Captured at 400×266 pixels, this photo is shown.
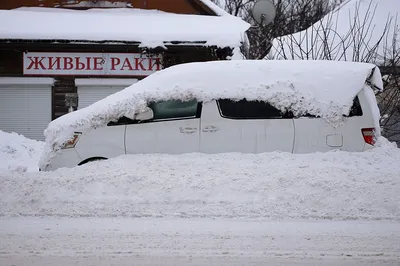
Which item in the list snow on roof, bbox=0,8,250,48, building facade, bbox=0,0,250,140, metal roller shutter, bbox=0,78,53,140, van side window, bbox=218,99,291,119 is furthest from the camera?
metal roller shutter, bbox=0,78,53,140

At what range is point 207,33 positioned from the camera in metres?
15.3

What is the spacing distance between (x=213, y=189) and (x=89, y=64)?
401 inches

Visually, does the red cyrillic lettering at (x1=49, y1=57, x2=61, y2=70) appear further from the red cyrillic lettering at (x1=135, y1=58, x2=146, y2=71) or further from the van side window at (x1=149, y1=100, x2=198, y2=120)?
the van side window at (x1=149, y1=100, x2=198, y2=120)

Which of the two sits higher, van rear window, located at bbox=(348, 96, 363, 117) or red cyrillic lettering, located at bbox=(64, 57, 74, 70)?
red cyrillic lettering, located at bbox=(64, 57, 74, 70)

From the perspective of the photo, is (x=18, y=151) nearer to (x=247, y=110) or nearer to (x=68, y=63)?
(x=68, y=63)

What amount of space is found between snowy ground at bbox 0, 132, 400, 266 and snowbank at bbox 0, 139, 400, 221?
0.01m

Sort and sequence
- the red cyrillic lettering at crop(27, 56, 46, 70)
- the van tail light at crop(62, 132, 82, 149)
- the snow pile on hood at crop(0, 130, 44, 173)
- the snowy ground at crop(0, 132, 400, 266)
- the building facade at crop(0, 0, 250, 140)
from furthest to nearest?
the red cyrillic lettering at crop(27, 56, 46, 70), the building facade at crop(0, 0, 250, 140), the snow pile on hood at crop(0, 130, 44, 173), the van tail light at crop(62, 132, 82, 149), the snowy ground at crop(0, 132, 400, 266)

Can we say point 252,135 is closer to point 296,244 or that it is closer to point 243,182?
point 243,182

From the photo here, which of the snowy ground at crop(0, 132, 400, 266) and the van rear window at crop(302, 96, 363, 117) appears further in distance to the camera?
the van rear window at crop(302, 96, 363, 117)

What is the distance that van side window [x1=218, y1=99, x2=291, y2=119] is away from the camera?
27.4ft

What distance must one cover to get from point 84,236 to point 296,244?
2277 mm

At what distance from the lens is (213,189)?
702 centimetres

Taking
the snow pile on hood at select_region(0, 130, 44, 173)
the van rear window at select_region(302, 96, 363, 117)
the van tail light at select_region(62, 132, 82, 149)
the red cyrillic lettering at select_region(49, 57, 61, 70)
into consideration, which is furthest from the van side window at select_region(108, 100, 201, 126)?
the red cyrillic lettering at select_region(49, 57, 61, 70)

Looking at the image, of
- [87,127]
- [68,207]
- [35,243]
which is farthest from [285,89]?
[35,243]
